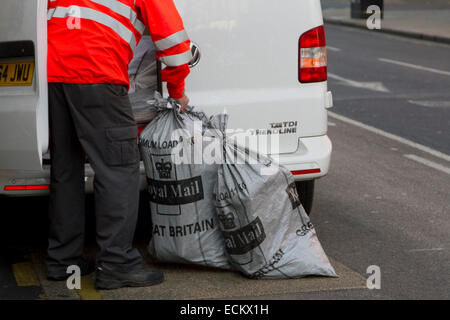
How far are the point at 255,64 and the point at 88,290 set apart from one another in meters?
1.60

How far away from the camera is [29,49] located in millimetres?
4703

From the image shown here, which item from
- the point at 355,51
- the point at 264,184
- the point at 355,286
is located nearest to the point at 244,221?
the point at 264,184

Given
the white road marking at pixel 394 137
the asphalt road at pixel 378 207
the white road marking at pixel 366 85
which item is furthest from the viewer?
the white road marking at pixel 366 85

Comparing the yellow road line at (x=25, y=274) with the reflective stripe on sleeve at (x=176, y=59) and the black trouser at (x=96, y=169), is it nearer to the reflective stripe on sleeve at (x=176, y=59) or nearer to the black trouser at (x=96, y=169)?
the black trouser at (x=96, y=169)

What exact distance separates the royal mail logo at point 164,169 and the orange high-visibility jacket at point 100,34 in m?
0.53

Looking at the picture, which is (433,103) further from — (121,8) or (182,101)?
(121,8)

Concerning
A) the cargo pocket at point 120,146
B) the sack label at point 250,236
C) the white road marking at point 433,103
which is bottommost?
the white road marking at point 433,103

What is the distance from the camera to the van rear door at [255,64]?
5.27m

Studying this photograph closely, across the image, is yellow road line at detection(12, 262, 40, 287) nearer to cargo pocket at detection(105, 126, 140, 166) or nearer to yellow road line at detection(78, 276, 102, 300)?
yellow road line at detection(78, 276, 102, 300)

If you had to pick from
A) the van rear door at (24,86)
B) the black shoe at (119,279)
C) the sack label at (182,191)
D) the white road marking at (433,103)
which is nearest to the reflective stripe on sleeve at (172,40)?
the van rear door at (24,86)

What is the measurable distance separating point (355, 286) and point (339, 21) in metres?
22.0

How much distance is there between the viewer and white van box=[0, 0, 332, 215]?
5168mm
